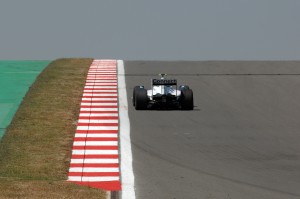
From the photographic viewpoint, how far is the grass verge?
2300 cm

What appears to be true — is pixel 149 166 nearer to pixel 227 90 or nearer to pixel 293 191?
pixel 293 191

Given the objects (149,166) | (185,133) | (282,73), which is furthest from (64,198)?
(282,73)

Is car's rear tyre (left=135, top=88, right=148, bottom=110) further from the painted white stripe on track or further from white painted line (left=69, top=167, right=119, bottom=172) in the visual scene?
white painted line (left=69, top=167, right=119, bottom=172)

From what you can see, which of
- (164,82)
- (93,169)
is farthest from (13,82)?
(93,169)

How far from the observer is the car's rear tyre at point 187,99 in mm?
36938

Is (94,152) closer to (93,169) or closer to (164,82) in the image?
(93,169)

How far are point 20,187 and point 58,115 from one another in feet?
44.1

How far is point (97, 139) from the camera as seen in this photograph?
3108 cm

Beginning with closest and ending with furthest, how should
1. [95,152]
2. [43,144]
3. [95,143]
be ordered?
[95,152]
[43,144]
[95,143]

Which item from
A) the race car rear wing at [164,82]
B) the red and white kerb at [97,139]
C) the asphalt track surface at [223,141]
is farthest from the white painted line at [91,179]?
the race car rear wing at [164,82]

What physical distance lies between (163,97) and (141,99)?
107 cm

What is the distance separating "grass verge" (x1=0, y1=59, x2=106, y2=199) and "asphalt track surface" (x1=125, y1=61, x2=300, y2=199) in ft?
8.48

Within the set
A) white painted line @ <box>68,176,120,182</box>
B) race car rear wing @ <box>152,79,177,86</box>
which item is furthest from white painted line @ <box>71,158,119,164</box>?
race car rear wing @ <box>152,79,177,86</box>

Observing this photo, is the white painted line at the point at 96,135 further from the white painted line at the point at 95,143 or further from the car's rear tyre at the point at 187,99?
the car's rear tyre at the point at 187,99
